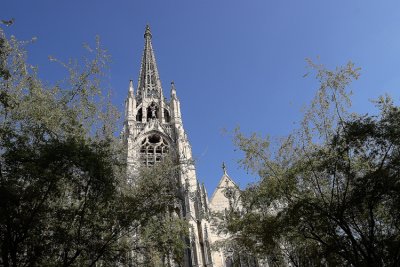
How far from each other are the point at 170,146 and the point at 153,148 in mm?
1385

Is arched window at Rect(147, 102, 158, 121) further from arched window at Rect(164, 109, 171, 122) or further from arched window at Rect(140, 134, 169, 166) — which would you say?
arched window at Rect(140, 134, 169, 166)

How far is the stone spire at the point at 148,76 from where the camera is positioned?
39.7m

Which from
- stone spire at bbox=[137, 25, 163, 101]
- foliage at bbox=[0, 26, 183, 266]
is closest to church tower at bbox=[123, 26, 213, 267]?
stone spire at bbox=[137, 25, 163, 101]

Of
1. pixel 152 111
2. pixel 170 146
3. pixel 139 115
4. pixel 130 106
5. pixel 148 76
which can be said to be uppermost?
pixel 148 76

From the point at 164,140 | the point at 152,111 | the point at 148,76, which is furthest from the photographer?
the point at 148,76

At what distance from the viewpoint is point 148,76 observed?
143 feet

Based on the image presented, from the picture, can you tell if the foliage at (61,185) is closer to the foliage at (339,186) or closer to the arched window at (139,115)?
the foliage at (339,186)

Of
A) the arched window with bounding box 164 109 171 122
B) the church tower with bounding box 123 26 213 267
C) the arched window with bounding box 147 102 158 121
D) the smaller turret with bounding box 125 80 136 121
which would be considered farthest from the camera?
the arched window with bounding box 147 102 158 121

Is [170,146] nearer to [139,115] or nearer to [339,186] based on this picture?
[139,115]

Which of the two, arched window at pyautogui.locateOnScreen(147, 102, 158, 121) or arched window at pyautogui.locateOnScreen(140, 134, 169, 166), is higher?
arched window at pyautogui.locateOnScreen(147, 102, 158, 121)

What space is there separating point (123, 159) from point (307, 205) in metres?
6.24

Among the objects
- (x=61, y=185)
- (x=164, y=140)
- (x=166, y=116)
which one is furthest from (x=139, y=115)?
(x=61, y=185)

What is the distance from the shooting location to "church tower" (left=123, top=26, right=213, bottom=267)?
23.7 metres

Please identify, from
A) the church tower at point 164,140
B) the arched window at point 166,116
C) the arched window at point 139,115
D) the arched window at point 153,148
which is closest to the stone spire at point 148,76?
the church tower at point 164,140
